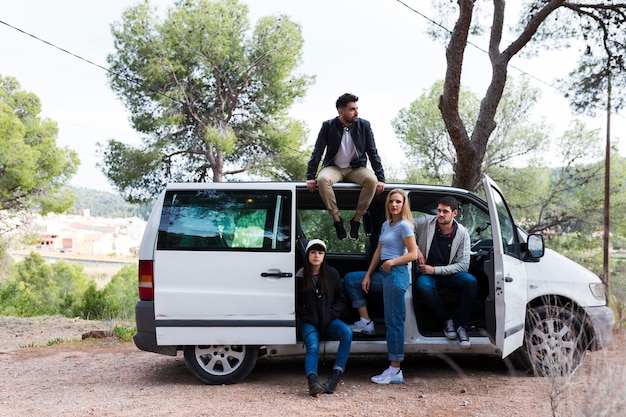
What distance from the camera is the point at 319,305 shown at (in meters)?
6.20

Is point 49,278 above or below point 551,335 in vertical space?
below

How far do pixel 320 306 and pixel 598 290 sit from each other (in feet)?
8.95

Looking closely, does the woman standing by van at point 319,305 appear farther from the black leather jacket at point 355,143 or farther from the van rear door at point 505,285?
the van rear door at point 505,285

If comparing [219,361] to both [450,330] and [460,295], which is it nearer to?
[450,330]

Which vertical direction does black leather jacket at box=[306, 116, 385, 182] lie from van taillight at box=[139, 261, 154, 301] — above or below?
above

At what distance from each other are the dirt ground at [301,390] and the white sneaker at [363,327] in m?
0.48

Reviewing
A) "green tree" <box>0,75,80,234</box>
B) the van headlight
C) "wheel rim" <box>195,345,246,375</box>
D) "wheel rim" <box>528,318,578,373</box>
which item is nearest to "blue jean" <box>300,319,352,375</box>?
"wheel rim" <box>195,345,246,375</box>

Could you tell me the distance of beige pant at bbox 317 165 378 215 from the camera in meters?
6.35

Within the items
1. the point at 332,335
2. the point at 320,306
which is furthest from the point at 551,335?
the point at 320,306

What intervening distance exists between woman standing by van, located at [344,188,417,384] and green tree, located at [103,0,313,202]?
59.2 feet

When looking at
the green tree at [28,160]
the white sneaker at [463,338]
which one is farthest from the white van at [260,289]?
the green tree at [28,160]

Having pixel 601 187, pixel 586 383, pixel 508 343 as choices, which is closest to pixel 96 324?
pixel 508 343

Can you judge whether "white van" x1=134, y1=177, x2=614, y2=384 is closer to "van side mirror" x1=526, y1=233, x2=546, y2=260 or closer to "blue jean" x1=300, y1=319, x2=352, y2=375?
"van side mirror" x1=526, y1=233, x2=546, y2=260

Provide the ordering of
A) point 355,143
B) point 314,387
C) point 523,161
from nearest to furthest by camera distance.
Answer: point 314,387
point 355,143
point 523,161
